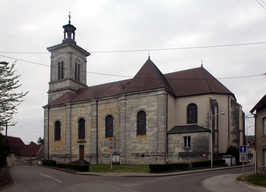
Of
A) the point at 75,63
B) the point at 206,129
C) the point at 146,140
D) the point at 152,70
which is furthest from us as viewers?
the point at 75,63

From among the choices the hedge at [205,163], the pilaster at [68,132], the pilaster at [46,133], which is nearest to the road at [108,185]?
the hedge at [205,163]

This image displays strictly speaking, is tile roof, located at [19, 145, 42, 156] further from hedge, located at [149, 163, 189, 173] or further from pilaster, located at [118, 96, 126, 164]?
hedge, located at [149, 163, 189, 173]

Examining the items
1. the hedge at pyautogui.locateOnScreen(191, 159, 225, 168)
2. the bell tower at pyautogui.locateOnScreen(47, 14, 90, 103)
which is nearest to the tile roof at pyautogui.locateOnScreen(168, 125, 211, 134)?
the hedge at pyautogui.locateOnScreen(191, 159, 225, 168)

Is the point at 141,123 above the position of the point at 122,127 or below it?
above

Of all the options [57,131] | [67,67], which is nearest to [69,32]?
[67,67]

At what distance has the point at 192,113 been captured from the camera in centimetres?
3419

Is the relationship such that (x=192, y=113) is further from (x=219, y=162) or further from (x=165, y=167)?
(x=165, y=167)

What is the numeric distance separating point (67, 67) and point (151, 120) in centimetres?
2129

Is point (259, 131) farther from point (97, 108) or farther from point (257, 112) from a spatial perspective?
point (97, 108)

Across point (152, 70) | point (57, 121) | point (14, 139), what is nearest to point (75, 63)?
point (57, 121)

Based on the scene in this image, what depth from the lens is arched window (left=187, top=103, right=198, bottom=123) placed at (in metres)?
33.9

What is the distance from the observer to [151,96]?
3312 cm

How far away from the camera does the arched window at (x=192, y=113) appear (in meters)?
33.9

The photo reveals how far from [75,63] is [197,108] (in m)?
25.0
